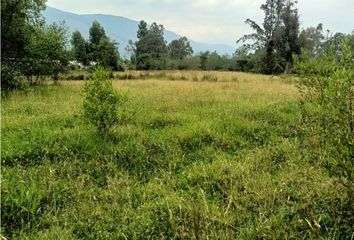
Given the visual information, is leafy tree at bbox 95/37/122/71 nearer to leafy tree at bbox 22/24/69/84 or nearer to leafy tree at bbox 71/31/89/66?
leafy tree at bbox 71/31/89/66

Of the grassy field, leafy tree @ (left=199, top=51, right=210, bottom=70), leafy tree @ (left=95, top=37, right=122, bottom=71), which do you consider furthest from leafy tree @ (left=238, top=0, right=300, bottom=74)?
the grassy field

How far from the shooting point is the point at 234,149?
6980 millimetres

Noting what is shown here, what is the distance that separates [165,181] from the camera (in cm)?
554

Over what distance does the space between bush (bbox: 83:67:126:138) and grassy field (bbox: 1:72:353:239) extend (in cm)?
27

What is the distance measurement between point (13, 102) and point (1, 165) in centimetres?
591

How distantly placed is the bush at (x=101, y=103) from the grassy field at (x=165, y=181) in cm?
27

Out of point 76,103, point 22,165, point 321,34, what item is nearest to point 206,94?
point 76,103

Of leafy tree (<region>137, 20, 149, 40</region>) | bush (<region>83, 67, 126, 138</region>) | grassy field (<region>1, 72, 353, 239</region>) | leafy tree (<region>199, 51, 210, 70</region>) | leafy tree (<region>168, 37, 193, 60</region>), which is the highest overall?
leafy tree (<region>137, 20, 149, 40</region>)

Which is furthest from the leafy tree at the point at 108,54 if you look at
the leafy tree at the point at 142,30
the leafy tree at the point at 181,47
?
the leafy tree at the point at 181,47

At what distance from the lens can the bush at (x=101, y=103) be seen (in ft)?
23.1

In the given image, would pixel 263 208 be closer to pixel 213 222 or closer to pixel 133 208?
pixel 213 222

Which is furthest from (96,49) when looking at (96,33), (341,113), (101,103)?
(341,113)

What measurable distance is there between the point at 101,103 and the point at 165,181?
2583 mm

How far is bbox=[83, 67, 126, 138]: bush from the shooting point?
7.05 m
